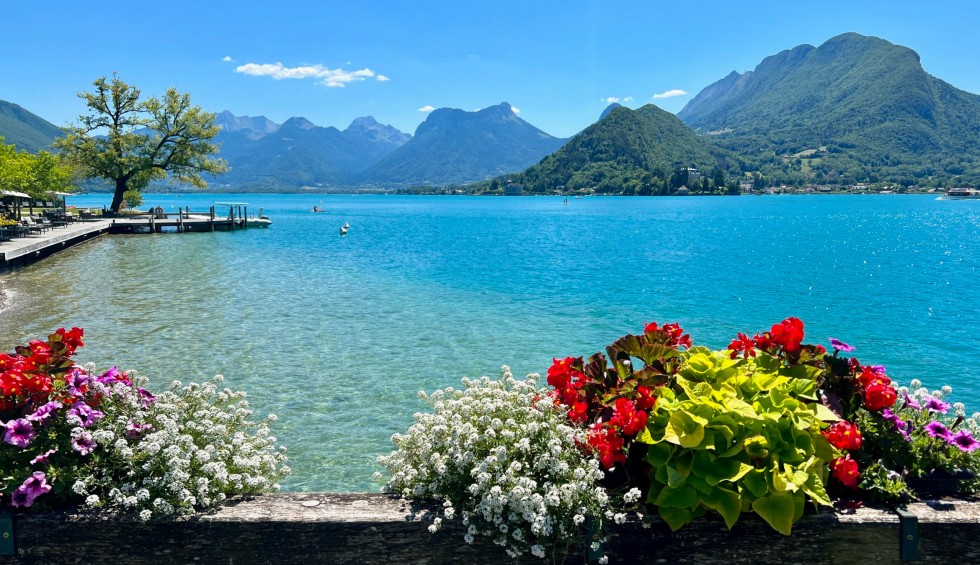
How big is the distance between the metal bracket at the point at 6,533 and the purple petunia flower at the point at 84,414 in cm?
57

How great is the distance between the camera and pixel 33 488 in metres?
3.54

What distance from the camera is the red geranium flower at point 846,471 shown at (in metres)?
3.59

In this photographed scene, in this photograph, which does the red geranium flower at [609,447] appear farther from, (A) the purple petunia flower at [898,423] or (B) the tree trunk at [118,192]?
(B) the tree trunk at [118,192]

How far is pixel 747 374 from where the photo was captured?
13.1 feet

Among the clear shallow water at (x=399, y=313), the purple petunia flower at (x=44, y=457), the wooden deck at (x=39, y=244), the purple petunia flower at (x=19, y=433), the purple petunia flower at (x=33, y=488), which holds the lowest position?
the clear shallow water at (x=399, y=313)

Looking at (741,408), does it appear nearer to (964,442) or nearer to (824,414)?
(824,414)

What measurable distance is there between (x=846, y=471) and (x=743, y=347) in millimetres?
1065

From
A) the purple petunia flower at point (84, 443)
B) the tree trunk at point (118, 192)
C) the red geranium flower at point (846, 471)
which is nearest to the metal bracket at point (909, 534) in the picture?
the red geranium flower at point (846, 471)

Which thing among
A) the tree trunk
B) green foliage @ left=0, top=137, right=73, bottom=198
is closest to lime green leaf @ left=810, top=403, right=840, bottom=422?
green foliage @ left=0, top=137, right=73, bottom=198

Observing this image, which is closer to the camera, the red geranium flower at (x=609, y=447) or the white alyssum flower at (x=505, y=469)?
the white alyssum flower at (x=505, y=469)

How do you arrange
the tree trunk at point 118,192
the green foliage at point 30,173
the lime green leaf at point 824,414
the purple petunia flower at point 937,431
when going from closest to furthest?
Result: the lime green leaf at point 824,414, the purple petunia flower at point 937,431, the green foliage at point 30,173, the tree trunk at point 118,192

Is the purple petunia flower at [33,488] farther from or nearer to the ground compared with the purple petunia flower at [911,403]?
nearer to the ground

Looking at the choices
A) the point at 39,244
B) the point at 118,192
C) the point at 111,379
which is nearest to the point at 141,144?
the point at 118,192

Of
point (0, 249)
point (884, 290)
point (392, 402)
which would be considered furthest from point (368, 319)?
point (884, 290)
